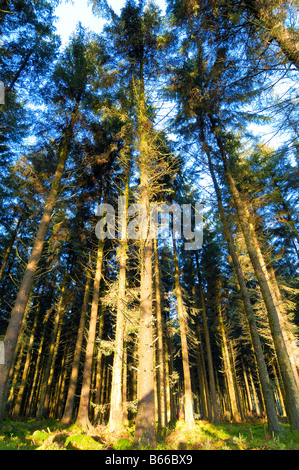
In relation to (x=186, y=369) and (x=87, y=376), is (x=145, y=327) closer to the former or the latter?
(x=87, y=376)

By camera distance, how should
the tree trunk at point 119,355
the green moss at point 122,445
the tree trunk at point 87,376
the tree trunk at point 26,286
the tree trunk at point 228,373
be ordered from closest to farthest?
the green moss at point 122,445, the tree trunk at point 26,286, the tree trunk at point 119,355, the tree trunk at point 87,376, the tree trunk at point 228,373

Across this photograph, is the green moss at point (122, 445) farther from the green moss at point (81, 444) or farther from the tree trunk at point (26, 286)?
the tree trunk at point (26, 286)

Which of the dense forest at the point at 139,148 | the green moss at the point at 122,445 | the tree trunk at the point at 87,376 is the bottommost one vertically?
the green moss at the point at 122,445

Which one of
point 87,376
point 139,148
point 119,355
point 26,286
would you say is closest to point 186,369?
point 119,355

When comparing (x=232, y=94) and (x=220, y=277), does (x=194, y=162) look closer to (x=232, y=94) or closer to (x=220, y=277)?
(x=232, y=94)

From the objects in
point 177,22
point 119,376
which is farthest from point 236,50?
point 119,376

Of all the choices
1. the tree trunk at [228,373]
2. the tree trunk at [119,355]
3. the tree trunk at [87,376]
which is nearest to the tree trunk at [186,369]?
the tree trunk at [119,355]

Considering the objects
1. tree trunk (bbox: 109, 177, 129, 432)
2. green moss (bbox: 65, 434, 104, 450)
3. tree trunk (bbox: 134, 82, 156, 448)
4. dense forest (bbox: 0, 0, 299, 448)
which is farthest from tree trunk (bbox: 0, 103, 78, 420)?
tree trunk (bbox: 134, 82, 156, 448)

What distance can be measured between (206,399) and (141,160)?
23194 mm

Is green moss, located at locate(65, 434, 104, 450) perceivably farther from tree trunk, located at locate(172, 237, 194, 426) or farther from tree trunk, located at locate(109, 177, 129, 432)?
tree trunk, located at locate(172, 237, 194, 426)

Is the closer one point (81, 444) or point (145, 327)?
point (81, 444)

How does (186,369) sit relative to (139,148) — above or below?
below

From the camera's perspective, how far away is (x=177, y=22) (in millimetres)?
7914
